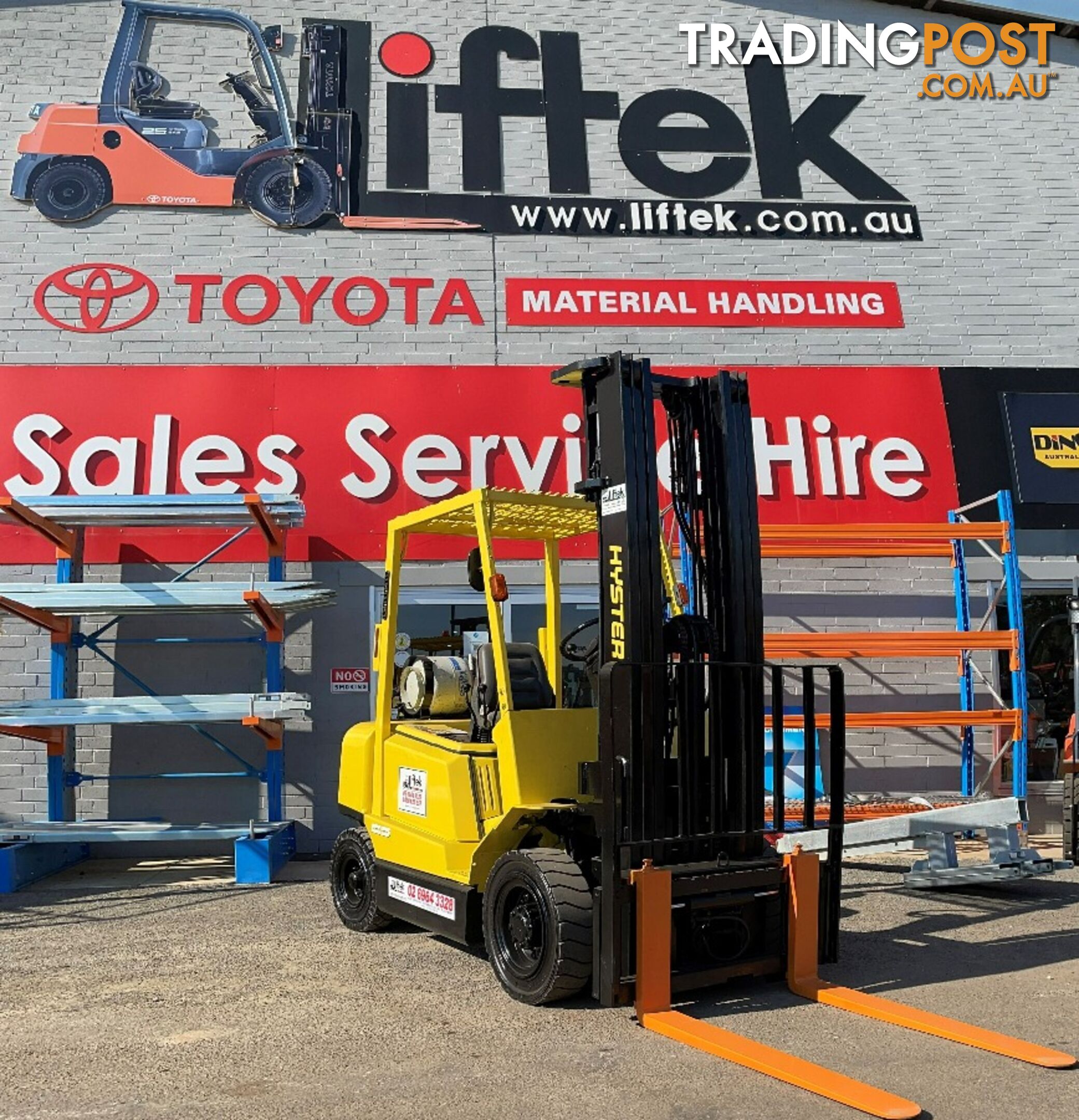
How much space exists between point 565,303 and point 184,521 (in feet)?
14.2

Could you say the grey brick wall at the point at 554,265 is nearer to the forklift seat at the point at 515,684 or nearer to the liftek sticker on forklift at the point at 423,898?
the liftek sticker on forklift at the point at 423,898

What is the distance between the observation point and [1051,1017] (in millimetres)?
5152

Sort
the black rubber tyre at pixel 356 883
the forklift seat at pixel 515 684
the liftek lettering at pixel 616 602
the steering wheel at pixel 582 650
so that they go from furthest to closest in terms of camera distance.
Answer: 1. the black rubber tyre at pixel 356 883
2. the steering wheel at pixel 582 650
3. the forklift seat at pixel 515 684
4. the liftek lettering at pixel 616 602

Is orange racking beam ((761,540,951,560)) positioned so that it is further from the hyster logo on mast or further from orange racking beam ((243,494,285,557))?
orange racking beam ((243,494,285,557))

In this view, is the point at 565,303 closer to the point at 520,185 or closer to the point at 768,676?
the point at 520,185

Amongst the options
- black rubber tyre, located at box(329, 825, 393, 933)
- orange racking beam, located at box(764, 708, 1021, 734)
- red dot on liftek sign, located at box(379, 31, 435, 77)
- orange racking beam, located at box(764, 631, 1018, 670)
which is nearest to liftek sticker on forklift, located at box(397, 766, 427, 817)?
black rubber tyre, located at box(329, 825, 393, 933)

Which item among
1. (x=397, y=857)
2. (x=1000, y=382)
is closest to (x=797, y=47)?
(x=1000, y=382)

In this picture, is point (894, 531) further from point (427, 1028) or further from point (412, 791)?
point (427, 1028)

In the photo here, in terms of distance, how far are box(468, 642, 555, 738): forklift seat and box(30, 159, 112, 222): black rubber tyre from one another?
26.5 ft

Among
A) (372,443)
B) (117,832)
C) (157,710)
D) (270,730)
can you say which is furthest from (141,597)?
(372,443)

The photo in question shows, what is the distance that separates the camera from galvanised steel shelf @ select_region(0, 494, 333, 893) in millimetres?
9133

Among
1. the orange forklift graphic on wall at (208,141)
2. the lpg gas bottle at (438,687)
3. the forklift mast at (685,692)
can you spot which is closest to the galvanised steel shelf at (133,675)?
the lpg gas bottle at (438,687)

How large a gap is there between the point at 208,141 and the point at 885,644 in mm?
8345

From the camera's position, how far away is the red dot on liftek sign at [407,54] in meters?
12.8
